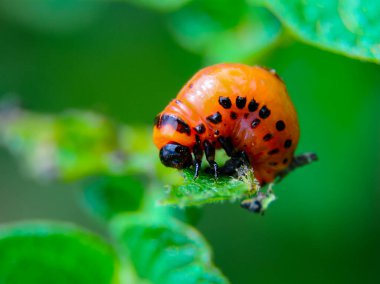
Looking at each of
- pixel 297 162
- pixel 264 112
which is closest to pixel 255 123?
pixel 264 112

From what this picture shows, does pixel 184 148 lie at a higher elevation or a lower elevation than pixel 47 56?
higher

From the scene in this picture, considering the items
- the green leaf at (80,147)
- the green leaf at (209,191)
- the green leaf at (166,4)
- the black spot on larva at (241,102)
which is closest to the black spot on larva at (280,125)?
the black spot on larva at (241,102)

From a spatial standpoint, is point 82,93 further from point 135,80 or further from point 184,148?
point 184,148

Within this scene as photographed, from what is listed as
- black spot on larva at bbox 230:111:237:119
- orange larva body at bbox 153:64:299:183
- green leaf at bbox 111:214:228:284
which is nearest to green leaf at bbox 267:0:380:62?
orange larva body at bbox 153:64:299:183

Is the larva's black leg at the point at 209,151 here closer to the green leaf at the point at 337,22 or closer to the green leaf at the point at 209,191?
the green leaf at the point at 209,191

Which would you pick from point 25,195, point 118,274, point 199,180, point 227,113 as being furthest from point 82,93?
point 199,180

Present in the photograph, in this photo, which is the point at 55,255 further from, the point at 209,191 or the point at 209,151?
the point at 209,191

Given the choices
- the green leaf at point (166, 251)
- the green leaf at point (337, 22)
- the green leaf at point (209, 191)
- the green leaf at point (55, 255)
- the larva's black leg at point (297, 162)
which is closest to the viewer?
the green leaf at point (209, 191)
